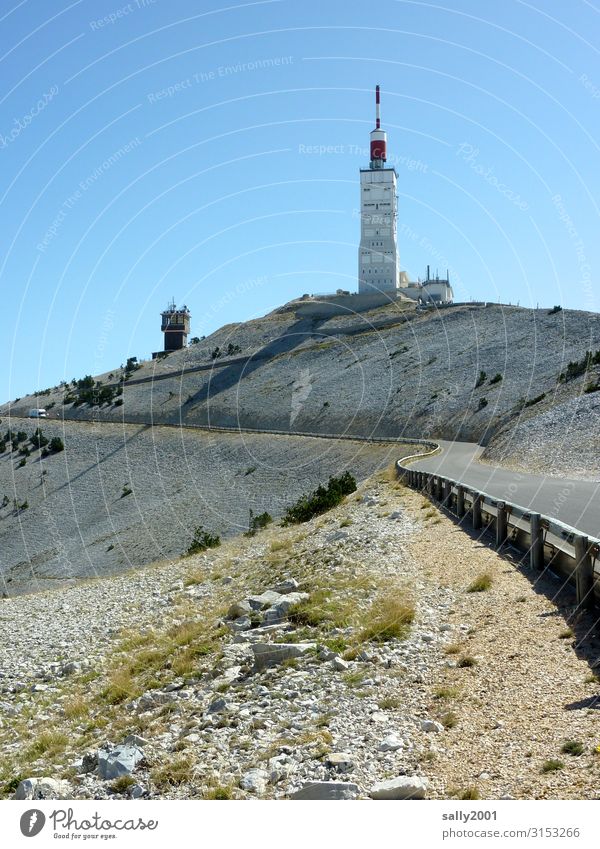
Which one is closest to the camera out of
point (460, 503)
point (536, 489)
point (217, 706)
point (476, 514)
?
point (217, 706)

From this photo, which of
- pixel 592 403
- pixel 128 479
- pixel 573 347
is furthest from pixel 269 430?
pixel 592 403

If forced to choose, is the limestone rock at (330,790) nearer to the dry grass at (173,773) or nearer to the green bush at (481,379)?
the dry grass at (173,773)

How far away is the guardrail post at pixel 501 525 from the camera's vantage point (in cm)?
1655

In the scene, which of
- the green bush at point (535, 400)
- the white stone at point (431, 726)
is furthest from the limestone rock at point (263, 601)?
the green bush at point (535, 400)

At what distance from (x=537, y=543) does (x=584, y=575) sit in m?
2.78

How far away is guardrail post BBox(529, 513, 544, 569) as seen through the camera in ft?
45.9

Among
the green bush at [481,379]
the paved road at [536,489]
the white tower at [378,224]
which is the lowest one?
the paved road at [536,489]

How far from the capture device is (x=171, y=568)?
28203 millimetres

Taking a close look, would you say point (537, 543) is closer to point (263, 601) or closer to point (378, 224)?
point (263, 601)

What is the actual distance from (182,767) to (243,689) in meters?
2.43

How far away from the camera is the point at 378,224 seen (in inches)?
5010

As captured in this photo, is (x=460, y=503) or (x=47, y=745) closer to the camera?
(x=47, y=745)

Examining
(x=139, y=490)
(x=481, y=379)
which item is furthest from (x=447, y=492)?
(x=481, y=379)

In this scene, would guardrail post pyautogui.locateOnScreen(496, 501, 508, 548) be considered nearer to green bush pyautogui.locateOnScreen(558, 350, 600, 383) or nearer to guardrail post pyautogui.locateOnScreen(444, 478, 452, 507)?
guardrail post pyautogui.locateOnScreen(444, 478, 452, 507)
